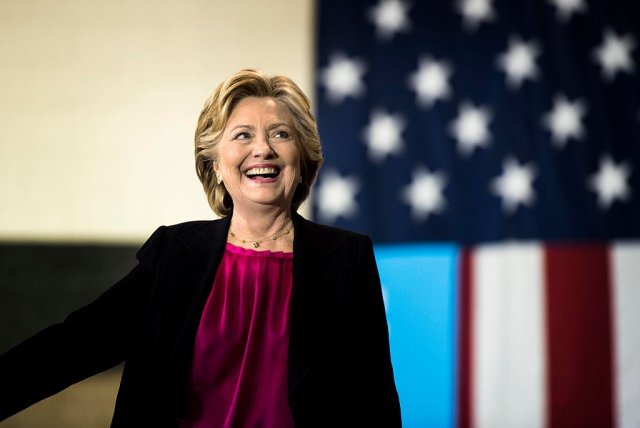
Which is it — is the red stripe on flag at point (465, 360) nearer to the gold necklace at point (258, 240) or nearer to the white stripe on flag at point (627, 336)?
the white stripe on flag at point (627, 336)

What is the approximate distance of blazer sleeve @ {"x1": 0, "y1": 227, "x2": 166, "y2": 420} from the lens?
1042 millimetres

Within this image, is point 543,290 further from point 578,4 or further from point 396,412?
point 396,412

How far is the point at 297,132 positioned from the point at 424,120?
177 centimetres

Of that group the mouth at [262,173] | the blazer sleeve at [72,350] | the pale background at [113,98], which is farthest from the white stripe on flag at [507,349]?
the blazer sleeve at [72,350]

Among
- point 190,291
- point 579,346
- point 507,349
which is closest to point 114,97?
point 507,349

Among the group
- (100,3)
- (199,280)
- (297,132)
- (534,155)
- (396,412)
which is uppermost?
(100,3)

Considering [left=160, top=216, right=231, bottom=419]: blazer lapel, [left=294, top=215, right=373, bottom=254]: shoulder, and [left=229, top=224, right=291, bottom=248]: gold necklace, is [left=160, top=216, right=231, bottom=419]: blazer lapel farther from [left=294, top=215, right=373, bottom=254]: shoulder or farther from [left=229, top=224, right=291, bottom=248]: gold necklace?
[left=294, top=215, right=373, bottom=254]: shoulder

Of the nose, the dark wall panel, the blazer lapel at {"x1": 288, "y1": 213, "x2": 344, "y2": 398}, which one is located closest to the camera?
the blazer lapel at {"x1": 288, "y1": 213, "x2": 344, "y2": 398}

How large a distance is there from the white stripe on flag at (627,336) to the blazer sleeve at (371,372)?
6.81 feet

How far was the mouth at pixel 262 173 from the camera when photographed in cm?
116

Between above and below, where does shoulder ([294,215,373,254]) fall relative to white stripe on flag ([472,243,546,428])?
above

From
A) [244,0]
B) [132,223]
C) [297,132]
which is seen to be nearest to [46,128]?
[132,223]

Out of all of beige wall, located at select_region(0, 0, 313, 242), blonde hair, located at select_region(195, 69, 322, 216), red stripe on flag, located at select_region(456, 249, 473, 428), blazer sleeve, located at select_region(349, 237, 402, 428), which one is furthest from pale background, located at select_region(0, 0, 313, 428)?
blazer sleeve, located at select_region(349, 237, 402, 428)

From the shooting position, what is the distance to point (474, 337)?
2814 millimetres
